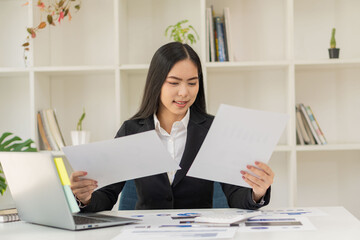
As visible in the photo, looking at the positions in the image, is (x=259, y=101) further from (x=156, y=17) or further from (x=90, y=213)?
(x=90, y=213)

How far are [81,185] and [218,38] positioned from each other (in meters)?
1.58

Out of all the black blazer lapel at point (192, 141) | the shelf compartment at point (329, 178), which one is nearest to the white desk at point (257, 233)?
the black blazer lapel at point (192, 141)

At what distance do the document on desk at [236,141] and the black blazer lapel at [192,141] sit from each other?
17.4 inches

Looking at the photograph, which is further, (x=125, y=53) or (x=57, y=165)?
(x=125, y=53)

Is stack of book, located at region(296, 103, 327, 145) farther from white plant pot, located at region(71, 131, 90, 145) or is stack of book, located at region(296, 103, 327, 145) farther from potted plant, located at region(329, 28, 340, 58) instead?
white plant pot, located at region(71, 131, 90, 145)

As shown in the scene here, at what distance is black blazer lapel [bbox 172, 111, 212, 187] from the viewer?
6.53 feet

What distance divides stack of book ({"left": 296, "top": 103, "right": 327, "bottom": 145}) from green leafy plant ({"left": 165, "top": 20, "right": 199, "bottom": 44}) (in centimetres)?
79

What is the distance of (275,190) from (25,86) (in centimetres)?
180

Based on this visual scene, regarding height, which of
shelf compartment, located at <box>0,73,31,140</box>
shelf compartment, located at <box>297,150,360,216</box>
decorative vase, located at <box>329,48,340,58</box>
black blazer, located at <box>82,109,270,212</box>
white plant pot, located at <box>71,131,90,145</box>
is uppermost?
decorative vase, located at <box>329,48,340,58</box>

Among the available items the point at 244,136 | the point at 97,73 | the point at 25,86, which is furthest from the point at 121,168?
the point at 25,86

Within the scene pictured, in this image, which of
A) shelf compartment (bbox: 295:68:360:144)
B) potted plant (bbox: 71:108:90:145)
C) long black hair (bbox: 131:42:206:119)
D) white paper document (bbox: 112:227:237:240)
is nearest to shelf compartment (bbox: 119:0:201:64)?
potted plant (bbox: 71:108:90:145)

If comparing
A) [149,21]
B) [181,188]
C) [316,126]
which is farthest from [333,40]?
[181,188]

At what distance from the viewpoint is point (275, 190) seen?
313cm

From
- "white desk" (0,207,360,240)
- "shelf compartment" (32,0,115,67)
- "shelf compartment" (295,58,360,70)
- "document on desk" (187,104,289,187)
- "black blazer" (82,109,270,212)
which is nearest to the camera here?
"white desk" (0,207,360,240)
